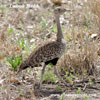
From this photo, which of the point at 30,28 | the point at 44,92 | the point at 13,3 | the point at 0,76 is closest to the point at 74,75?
the point at 44,92

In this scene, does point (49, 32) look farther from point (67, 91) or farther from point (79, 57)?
point (67, 91)

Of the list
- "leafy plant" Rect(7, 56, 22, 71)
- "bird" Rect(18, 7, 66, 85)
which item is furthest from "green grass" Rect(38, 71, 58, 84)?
"leafy plant" Rect(7, 56, 22, 71)

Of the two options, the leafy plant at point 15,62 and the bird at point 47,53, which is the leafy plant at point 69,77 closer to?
the bird at point 47,53

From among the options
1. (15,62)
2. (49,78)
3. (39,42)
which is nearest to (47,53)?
(49,78)

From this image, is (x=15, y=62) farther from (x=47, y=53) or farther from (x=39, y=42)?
(x=39, y=42)

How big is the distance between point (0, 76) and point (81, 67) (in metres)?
1.27

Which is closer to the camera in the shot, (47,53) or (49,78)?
(47,53)

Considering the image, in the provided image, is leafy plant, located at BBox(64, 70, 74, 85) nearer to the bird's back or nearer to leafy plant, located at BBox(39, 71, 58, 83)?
leafy plant, located at BBox(39, 71, 58, 83)

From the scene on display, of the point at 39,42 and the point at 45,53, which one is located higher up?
the point at 45,53

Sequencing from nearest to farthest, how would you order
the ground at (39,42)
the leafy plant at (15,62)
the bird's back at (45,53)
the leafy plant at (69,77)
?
the ground at (39,42)
the bird's back at (45,53)
the leafy plant at (69,77)
the leafy plant at (15,62)

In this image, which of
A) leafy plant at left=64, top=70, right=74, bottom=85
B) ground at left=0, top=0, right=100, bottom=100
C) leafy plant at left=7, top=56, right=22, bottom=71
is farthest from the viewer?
leafy plant at left=7, top=56, right=22, bottom=71

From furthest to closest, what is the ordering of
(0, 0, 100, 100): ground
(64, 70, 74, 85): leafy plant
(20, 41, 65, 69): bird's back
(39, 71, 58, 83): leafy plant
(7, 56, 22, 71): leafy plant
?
(7, 56, 22, 71): leafy plant → (39, 71, 58, 83): leafy plant → (64, 70, 74, 85): leafy plant → (20, 41, 65, 69): bird's back → (0, 0, 100, 100): ground

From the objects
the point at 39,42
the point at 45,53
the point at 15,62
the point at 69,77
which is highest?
the point at 45,53

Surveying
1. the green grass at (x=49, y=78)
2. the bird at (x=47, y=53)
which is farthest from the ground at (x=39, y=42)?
the bird at (x=47, y=53)
